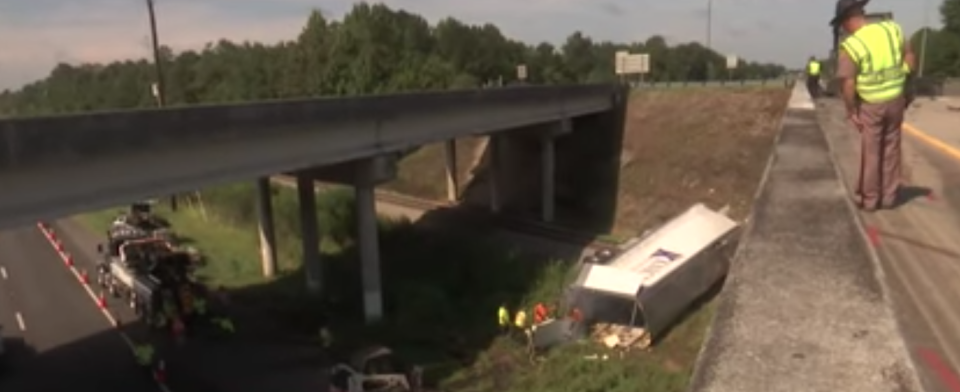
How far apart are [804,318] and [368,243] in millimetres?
22970

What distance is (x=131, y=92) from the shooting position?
5871 inches

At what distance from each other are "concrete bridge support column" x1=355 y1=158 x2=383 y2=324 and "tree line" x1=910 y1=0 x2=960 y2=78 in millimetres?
92701

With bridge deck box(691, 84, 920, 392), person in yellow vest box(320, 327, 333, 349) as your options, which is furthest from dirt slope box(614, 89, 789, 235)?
bridge deck box(691, 84, 920, 392)

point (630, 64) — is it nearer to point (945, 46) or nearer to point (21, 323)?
point (21, 323)

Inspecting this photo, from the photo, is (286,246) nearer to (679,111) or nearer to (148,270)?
(148,270)

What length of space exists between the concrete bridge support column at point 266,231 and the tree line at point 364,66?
99.1 ft

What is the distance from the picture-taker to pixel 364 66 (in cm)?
7281

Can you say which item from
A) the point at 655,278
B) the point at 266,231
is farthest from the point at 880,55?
the point at 266,231

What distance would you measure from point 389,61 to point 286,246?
4152 cm

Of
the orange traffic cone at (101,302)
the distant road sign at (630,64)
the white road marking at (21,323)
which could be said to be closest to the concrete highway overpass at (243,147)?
the orange traffic cone at (101,302)

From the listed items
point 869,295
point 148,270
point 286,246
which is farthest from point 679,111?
point 869,295

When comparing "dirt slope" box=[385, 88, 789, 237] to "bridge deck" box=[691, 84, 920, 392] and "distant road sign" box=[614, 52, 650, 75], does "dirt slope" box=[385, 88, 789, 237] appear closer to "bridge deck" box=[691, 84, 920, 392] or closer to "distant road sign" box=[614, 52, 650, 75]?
"distant road sign" box=[614, 52, 650, 75]

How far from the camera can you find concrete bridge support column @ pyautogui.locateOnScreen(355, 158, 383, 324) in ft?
83.0

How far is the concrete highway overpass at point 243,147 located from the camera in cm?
1364
